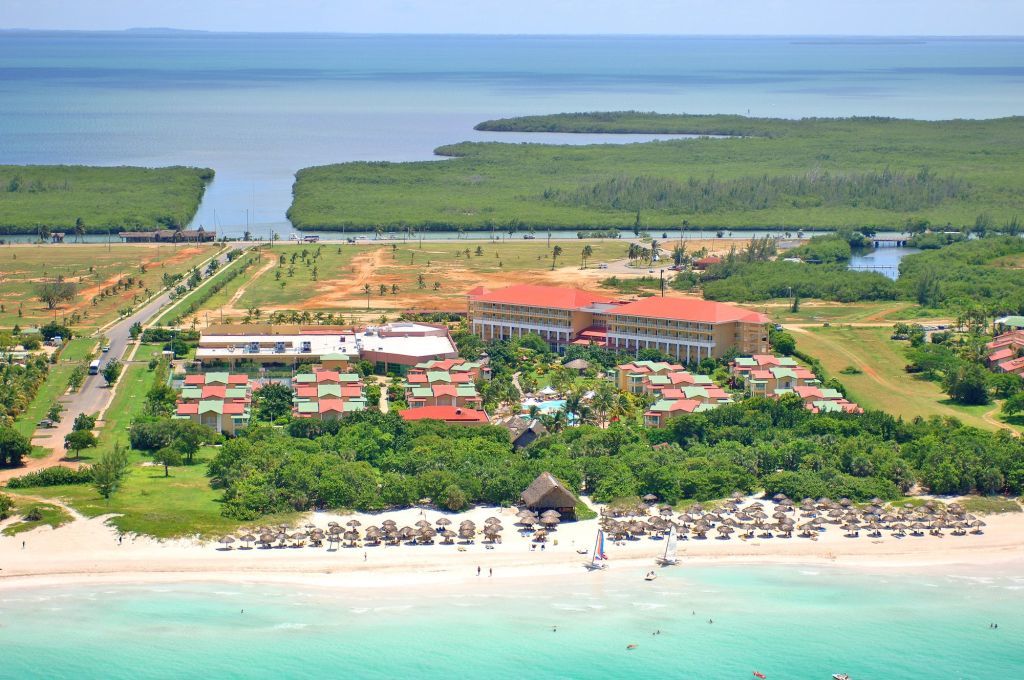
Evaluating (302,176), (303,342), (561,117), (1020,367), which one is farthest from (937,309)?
(561,117)

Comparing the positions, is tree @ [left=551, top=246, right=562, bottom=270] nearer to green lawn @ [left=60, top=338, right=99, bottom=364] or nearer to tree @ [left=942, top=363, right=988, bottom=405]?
green lawn @ [left=60, top=338, right=99, bottom=364]

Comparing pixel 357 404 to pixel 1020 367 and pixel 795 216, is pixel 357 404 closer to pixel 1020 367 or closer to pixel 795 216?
pixel 1020 367

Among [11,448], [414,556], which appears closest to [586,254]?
[11,448]

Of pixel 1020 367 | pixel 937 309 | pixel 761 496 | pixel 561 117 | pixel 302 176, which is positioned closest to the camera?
pixel 761 496

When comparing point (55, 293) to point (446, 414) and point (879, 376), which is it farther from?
point (879, 376)

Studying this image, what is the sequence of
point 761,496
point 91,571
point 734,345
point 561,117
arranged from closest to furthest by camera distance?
point 91,571
point 761,496
point 734,345
point 561,117

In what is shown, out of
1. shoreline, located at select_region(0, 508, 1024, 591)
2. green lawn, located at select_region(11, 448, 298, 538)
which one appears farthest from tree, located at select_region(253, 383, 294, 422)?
shoreline, located at select_region(0, 508, 1024, 591)

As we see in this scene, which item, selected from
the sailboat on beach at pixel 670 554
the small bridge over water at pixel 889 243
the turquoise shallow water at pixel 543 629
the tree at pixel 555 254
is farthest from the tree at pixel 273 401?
the small bridge over water at pixel 889 243
